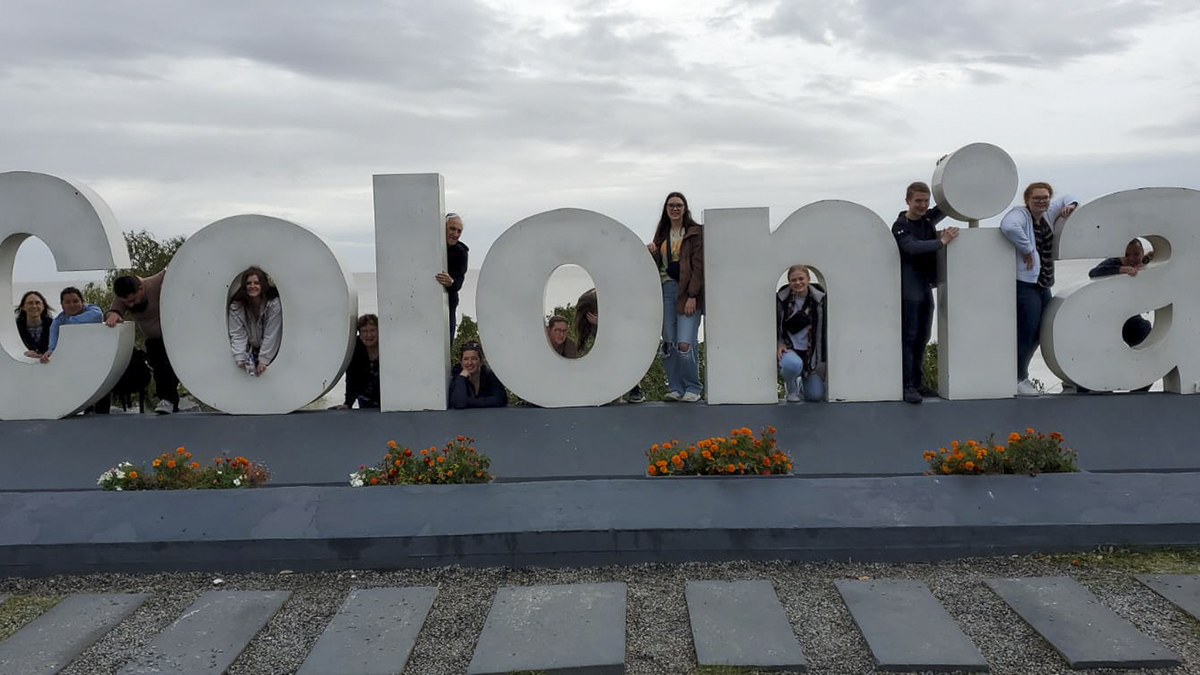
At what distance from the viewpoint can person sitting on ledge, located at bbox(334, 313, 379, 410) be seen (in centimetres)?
878

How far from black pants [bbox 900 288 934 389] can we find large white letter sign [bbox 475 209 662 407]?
198cm

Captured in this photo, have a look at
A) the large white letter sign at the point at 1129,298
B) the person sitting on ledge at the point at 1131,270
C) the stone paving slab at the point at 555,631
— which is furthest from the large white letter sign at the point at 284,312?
the person sitting on ledge at the point at 1131,270

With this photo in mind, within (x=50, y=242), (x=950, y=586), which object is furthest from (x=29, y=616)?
(x=950, y=586)

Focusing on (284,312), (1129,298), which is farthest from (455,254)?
(1129,298)

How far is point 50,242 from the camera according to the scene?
8375mm

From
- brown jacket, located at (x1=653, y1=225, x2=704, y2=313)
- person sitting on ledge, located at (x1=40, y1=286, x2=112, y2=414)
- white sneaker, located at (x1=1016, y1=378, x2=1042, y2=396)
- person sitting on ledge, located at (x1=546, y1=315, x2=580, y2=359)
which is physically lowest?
white sneaker, located at (x1=1016, y1=378, x2=1042, y2=396)

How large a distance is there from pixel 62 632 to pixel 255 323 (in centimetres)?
387

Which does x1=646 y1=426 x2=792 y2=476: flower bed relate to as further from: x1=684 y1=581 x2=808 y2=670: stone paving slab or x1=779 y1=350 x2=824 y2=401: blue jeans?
x1=779 y1=350 x2=824 y2=401: blue jeans

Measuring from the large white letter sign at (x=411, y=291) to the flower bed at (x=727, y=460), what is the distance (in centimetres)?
241

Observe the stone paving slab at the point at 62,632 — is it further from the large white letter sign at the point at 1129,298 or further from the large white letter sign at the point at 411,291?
the large white letter sign at the point at 1129,298

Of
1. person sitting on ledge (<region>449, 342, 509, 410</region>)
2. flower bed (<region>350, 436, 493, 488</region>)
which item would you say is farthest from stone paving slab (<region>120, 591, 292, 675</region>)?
person sitting on ledge (<region>449, 342, 509, 410</region>)

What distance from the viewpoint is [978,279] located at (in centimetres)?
834

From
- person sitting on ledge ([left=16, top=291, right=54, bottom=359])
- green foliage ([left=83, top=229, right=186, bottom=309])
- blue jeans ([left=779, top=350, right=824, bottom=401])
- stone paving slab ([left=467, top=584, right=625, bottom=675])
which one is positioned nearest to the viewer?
stone paving slab ([left=467, top=584, right=625, bottom=675])

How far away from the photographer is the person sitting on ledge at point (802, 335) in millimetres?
8430
